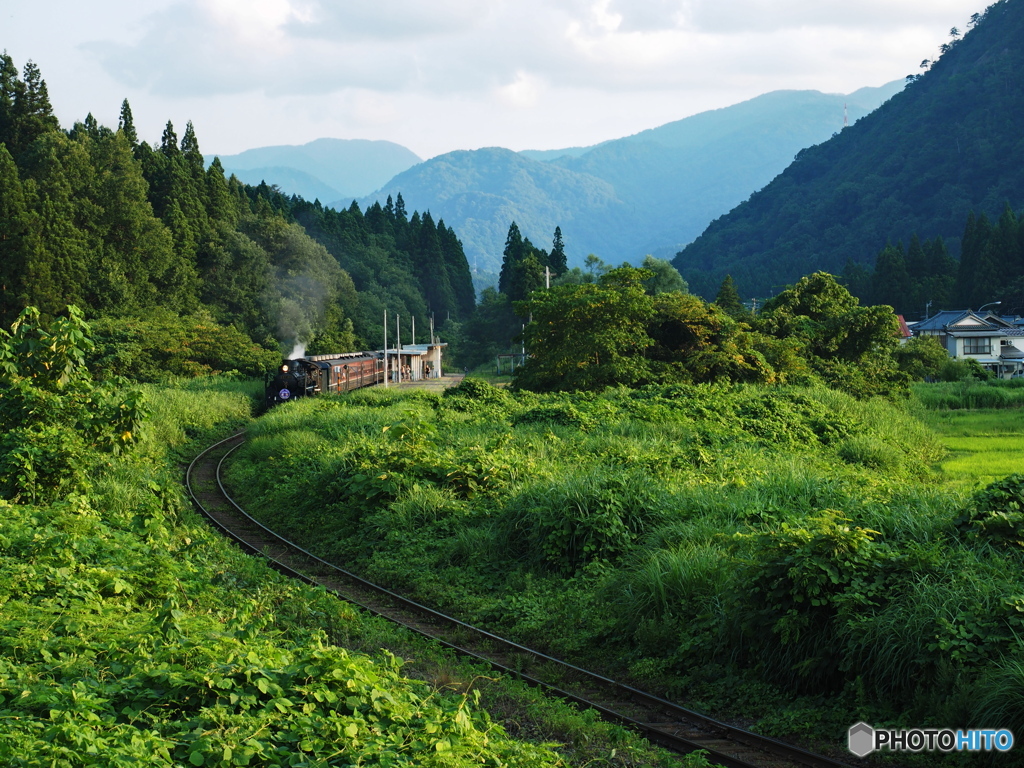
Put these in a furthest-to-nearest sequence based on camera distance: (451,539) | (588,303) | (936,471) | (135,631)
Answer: (588,303)
(936,471)
(451,539)
(135,631)

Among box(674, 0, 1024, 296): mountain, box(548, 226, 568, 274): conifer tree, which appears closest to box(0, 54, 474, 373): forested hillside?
box(548, 226, 568, 274): conifer tree

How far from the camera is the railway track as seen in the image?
21.3 ft

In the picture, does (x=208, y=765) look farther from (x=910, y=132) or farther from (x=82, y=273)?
(x=910, y=132)

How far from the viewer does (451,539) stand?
471 inches

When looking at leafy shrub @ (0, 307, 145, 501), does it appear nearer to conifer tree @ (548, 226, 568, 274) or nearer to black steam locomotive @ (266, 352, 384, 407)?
black steam locomotive @ (266, 352, 384, 407)

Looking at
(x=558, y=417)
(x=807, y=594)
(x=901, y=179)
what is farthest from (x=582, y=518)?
(x=901, y=179)

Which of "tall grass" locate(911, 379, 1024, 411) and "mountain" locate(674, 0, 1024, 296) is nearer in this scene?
"tall grass" locate(911, 379, 1024, 411)

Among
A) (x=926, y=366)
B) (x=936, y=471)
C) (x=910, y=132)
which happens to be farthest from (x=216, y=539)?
(x=910, y=132)

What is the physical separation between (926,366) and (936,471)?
28.3 metres

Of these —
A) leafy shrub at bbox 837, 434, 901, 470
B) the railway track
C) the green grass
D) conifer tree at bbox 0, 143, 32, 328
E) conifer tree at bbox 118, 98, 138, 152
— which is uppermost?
conifer tree at bbox 118, 98, 138, 152

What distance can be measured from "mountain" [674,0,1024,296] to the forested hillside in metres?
51.1

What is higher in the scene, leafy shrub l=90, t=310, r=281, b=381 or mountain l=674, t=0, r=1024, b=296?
mountain l=674, t=0, r=1024, b=296
